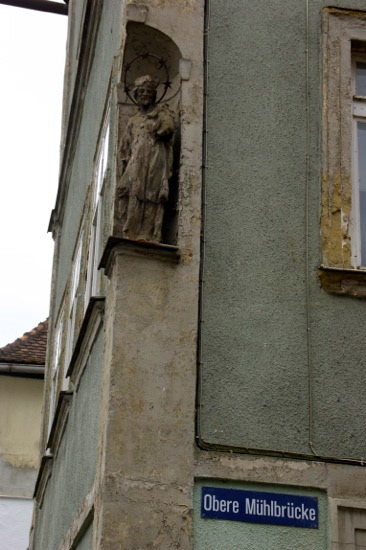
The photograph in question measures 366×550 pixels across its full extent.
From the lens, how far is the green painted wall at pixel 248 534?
780cm

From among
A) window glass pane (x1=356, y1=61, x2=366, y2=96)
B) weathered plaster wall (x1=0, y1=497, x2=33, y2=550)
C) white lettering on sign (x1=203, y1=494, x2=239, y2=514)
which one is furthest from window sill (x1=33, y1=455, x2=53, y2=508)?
weathered plaster wall (x1=0, y1=497, x2=33, y2=550)

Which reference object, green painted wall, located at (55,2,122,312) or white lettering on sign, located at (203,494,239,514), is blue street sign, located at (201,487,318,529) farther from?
green painted wall, located at (55,2,122,312)

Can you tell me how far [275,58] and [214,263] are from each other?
1.87 m

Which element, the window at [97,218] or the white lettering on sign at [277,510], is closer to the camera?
the white lettering on sign at [277,510]

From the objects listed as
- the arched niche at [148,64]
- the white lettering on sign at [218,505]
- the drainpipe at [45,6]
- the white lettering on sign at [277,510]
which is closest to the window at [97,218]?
the arched niche at [148,64]

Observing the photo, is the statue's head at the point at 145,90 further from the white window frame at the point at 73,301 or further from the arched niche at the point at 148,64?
the white window frame at the point at 73,301

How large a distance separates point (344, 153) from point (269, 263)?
111 cm

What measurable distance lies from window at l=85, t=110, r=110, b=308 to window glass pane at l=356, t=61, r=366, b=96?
2165 millimetres

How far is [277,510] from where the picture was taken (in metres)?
7.95

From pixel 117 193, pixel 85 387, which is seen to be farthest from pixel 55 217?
pixel 117 193

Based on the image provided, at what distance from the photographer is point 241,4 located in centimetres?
952

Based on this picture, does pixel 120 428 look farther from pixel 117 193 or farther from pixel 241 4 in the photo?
pixel 241 4

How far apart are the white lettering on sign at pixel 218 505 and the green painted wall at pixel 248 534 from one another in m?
0.05

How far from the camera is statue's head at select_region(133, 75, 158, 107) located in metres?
9.00
